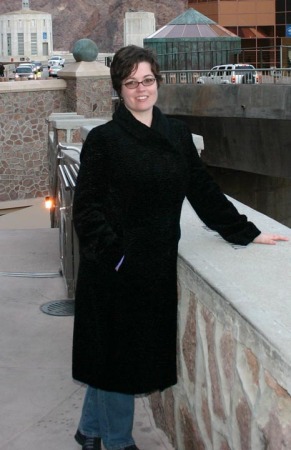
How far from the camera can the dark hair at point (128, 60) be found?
3.24m

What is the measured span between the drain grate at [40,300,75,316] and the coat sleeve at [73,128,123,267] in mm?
2809

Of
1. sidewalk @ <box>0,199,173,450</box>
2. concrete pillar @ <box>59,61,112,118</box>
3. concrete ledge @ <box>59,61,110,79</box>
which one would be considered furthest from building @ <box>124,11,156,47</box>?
sidewalk @ <box>0,199,173,450</box>

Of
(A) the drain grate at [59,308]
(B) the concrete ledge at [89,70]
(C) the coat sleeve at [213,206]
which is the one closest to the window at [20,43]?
(B) the concrete ledge at [89,70]

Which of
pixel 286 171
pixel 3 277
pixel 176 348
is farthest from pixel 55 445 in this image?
pixel 286 171

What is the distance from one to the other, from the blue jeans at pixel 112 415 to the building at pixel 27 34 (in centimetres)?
13358

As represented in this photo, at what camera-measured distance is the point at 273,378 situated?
2.39 m

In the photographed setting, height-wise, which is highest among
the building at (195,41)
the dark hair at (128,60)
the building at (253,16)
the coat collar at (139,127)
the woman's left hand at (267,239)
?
the building at (253,16)

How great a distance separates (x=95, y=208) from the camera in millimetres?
3232

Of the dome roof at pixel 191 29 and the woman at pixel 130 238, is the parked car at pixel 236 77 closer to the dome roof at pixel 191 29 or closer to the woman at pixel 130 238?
the dome roof at pixel 191 29

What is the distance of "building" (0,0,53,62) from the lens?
5310 inches

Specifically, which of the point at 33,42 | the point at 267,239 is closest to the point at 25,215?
the point at 267,239

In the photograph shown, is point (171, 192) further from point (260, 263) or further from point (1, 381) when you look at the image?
point (1, 381)

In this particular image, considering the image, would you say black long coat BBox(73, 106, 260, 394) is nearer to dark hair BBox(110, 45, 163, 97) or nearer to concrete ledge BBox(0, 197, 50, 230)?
dark hair BBox(110, 45, 163, 97)

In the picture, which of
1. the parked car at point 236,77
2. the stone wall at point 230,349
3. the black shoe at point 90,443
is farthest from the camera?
the parked car at point 236,77
